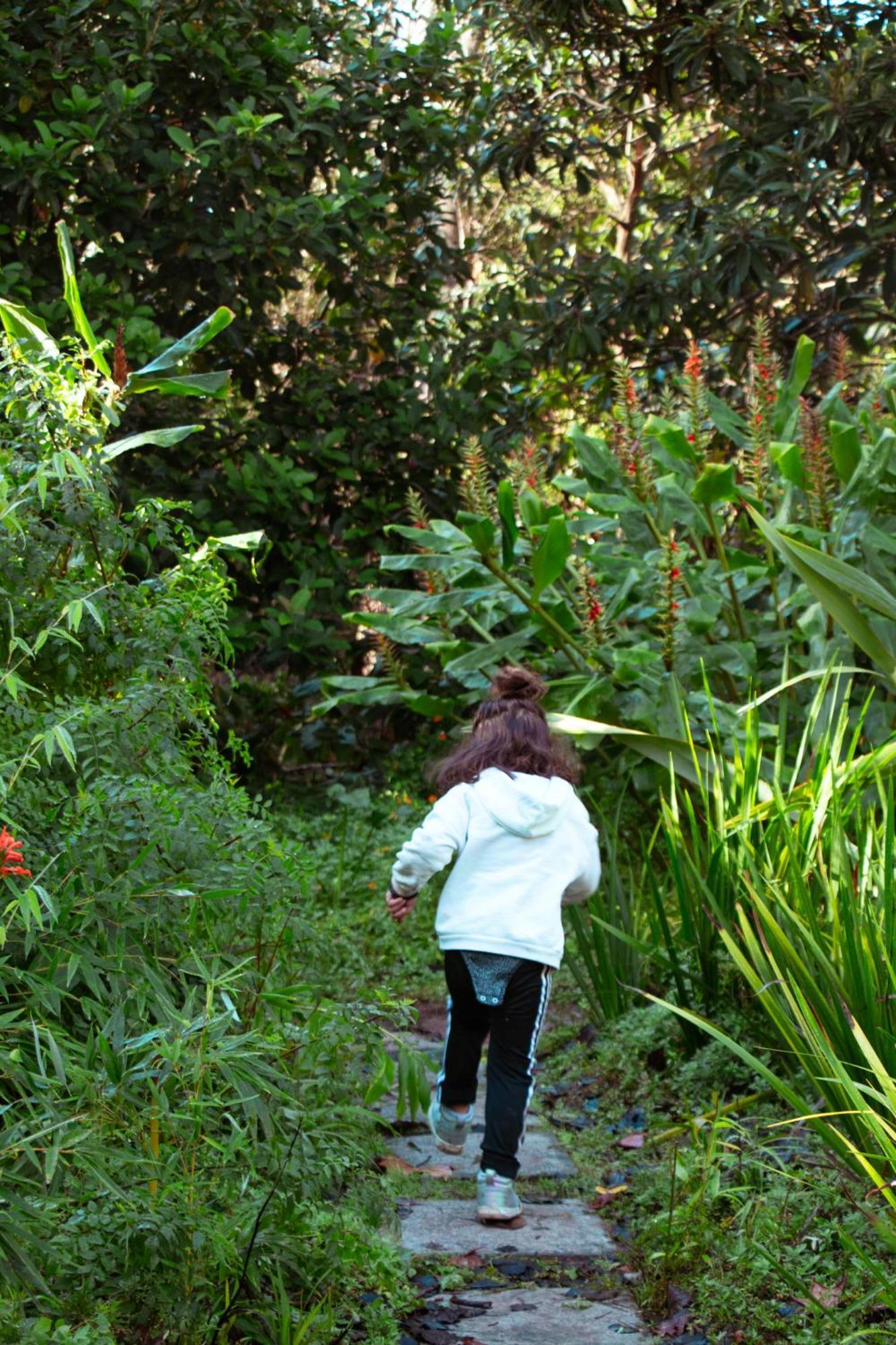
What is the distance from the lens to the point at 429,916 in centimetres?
652

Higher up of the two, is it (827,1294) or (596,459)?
(596,459)

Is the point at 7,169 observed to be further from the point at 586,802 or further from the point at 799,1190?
the point at 799,1190

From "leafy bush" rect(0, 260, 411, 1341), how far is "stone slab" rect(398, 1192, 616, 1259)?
0.52 meters

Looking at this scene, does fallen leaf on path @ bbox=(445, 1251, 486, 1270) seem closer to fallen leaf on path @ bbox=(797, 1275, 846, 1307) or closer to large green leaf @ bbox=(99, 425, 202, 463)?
fallen leaf on path @ bbox=(797, 1275, 846, 1307)

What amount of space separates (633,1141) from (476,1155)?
1.56 ft

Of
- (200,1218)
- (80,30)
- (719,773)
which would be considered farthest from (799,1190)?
(80,30)

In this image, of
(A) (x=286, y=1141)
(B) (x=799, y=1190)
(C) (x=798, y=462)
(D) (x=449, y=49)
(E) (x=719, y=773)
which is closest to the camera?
(A) (x=286, y=1141)

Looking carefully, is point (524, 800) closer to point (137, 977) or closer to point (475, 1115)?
point (475, 1115)

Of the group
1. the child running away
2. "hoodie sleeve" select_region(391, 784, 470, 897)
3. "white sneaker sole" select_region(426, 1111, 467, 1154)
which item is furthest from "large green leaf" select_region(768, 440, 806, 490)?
"white sneaker sole" select_region(426, 1111, 467, 1154)

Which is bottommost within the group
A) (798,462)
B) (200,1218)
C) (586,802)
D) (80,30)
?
(586,802)

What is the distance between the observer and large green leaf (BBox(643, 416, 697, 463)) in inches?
210

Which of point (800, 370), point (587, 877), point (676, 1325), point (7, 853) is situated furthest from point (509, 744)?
point (800, 370)

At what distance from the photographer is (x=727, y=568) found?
5.58 m

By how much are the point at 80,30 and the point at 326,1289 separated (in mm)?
5972
